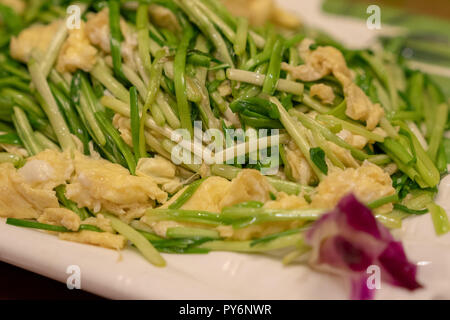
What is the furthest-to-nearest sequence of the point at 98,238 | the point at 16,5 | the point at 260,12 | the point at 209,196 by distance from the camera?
the point at 260,12 → the point at 16,5 → the point at 209,196 → the point at 98,238

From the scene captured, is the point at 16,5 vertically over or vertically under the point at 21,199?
over

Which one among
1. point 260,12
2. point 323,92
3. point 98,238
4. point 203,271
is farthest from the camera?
point 260,12

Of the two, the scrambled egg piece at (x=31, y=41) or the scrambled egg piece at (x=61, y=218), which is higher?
the scrambled egg piece at (x=31, y=41)

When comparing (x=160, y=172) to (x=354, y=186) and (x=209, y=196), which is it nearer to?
(x=209, y=196)

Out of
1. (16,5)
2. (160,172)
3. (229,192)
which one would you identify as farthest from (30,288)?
→ (16,5)

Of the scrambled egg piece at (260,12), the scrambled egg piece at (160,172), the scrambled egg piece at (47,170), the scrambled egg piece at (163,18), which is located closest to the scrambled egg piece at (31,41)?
the scrambled egg piece at (163,18)

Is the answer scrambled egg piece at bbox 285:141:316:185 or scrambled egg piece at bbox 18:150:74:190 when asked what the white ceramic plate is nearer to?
scrambled egg piece at bbox 18:150:74:190

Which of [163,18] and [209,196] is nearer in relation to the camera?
[209,196]

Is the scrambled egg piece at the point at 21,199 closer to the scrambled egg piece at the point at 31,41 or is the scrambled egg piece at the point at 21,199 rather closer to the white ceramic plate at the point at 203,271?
the white ceramic plate at the point at 203,271
